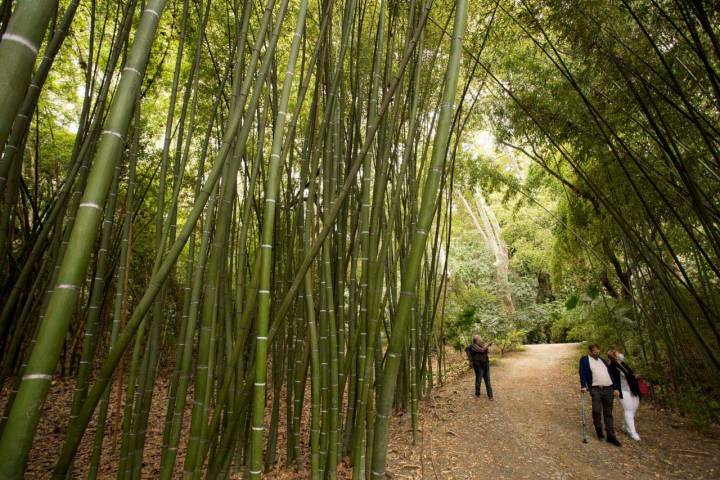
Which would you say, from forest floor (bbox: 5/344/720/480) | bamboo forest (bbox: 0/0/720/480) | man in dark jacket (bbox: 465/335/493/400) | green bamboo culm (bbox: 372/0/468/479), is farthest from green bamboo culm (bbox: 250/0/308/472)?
man in dark jacket (bbox: 465/335/493/400)

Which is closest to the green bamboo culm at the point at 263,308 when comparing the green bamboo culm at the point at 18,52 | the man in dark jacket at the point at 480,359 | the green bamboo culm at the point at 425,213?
the green bamboo culm at the point at 425,213

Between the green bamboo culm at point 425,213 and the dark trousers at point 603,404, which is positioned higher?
the green bamboo culm at point 425,213

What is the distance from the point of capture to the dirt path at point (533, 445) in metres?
3.02

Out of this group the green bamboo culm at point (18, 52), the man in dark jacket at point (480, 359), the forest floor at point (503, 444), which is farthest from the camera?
the man in dark jacket at point (480, 359)

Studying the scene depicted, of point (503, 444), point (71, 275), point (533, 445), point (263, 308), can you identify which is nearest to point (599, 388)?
point (533, 445)

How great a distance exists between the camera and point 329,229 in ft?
4.04

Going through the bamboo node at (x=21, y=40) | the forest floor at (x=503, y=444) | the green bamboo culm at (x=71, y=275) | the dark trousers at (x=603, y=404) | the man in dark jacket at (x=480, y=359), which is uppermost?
the bamboo node at (x=21, y=40)

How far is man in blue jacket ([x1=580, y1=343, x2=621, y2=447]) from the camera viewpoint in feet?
11.8

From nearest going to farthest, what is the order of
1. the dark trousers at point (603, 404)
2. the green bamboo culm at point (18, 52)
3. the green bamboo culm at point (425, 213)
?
1. the green bamboo culm at point (18, 52)
2. the green bamboo culm at point (425, 213)
3. the dark trousers at point (603, 404)

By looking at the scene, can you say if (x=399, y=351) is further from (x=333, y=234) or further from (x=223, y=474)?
(x=223, y=474)

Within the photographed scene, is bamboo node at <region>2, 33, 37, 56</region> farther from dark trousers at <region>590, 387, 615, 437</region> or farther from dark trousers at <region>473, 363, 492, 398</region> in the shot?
dark trousers at <region>473, 363, 492, 398</region>

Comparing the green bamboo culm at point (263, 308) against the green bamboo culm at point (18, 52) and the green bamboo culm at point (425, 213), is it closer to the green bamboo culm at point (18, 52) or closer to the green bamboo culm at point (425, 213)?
the green bamboo culm at point (425, 213)

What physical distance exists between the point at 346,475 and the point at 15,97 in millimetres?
2743

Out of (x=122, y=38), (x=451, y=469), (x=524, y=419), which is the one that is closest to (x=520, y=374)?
(x=524, y=419)
